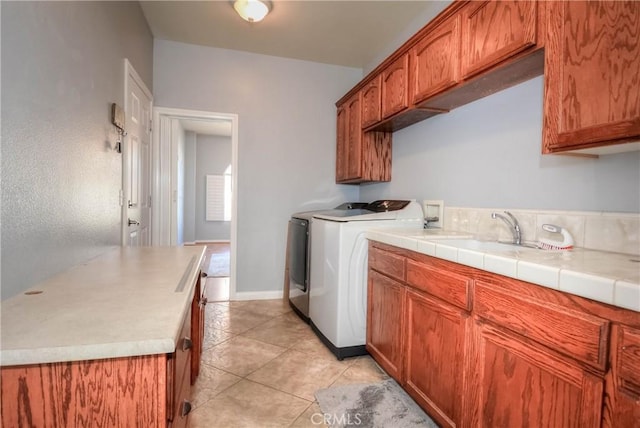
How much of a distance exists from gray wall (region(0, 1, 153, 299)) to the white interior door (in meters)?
Result: 0.26

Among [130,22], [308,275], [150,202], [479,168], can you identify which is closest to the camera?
[479,168]

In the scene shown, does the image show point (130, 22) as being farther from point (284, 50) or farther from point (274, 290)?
point (274, 290)

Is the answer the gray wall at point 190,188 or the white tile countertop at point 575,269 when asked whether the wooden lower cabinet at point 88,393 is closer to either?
the white tile countertop at point 575,269

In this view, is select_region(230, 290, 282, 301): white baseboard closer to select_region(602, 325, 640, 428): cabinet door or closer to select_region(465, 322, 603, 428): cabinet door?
select_region(465, 322, 603, 428): cabinet door

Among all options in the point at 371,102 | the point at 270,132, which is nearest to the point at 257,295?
the point at 270,132

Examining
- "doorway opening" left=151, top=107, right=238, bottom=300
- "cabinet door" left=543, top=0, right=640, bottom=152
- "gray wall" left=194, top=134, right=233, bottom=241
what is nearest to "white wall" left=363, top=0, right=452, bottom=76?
"cabinet door" left=543, top=0, right=640, bottom=152

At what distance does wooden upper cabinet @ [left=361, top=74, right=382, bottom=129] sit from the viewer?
8.55 ft

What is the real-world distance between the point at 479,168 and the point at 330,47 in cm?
203

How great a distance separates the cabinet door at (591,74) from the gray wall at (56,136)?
71.9 inches

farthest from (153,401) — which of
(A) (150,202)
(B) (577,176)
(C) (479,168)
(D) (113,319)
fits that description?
(A) (150,202)

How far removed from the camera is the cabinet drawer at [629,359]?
763mm

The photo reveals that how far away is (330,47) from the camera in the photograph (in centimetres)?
320

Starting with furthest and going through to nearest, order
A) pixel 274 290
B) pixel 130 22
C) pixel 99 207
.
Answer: pixel 274 290 → pixel 130 22 → pixel 99 207

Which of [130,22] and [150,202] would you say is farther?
[150,202]
